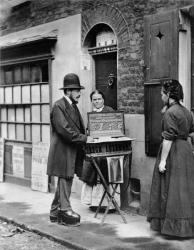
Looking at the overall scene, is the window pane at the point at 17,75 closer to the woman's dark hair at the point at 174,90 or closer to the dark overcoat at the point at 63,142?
the dark overcoat at the point at 63,142

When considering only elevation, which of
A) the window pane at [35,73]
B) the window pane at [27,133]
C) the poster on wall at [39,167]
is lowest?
the poster on wall at [39,167]

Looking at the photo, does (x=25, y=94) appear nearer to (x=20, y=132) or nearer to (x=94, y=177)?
(x=20, y=132)

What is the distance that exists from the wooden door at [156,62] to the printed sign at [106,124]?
0.40 m

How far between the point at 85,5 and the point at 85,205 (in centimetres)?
346

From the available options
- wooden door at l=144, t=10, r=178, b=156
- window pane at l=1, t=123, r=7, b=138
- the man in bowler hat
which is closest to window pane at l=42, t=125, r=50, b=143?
window pane at l=1, t=123, r=7, b=138

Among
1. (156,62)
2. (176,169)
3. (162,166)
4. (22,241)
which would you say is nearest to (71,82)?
(156,62)

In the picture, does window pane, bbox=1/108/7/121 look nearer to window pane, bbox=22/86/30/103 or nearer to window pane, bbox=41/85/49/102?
window pane, bbox=22/86/30/103

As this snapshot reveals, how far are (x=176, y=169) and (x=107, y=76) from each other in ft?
9.21

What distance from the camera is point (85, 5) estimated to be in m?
8.27

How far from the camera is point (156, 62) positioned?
22.3ft

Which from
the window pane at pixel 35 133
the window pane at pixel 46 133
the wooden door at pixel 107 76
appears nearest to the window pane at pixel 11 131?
the window pane at pixel 35 133

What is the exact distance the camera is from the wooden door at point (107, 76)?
8.02 m

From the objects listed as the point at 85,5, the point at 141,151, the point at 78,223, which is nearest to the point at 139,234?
the point at 78,223

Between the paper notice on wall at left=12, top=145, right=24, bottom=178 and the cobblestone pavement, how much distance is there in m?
3.49
